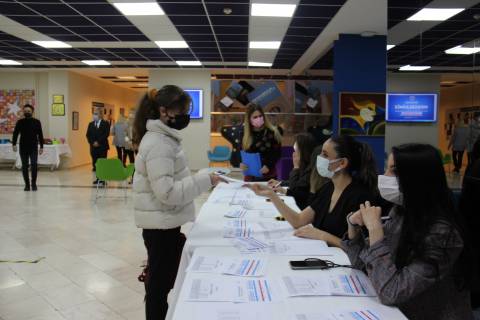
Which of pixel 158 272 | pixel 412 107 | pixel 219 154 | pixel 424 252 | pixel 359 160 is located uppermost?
pixel 412 107

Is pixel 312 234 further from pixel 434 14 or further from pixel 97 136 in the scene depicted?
pixel 97 136

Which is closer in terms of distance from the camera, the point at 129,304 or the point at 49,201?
the point at 129,304

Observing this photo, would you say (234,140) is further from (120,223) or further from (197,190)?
(197,190)

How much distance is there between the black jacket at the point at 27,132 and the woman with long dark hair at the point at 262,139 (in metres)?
6.08

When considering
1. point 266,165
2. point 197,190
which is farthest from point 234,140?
point 197,190

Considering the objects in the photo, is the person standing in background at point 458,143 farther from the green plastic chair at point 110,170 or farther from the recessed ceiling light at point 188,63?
the recessed ceiling light at point 188,63

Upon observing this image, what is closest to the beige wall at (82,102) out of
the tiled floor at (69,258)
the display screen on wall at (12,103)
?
the display screen on wall at (12,103)

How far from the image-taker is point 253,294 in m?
1.53

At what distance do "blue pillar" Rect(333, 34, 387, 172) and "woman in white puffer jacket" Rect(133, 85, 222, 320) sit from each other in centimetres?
687

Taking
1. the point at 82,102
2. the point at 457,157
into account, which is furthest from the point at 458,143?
the point at 82,102

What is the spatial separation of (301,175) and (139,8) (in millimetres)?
4628

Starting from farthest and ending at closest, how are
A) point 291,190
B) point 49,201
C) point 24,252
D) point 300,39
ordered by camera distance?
point 300,39 < point 49,201 < point 24,252 < point 291,190

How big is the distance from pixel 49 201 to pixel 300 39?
5.96 metres

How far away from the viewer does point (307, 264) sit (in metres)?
1.82
